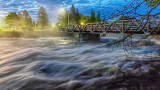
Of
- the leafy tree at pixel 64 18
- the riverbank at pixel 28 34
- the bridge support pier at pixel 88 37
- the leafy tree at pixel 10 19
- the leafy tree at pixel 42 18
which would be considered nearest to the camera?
the bridge support pier at pixel 88 37

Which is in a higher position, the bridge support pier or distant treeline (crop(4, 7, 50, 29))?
distant treeline (crop(4, 7, 50, 29))

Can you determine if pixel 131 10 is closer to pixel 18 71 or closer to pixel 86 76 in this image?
A: pixel 86 76

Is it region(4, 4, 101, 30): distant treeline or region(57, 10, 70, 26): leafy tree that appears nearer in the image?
region(4, 4, 101, 30): distant treeline

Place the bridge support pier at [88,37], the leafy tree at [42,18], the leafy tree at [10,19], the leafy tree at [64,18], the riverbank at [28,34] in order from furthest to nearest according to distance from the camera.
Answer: the leafy tree at [64,18] → the leafy tree at [42,18] → the leafy tree at [10,19] → the riverbank at [28,34] → the bridge support pier at [88,37]

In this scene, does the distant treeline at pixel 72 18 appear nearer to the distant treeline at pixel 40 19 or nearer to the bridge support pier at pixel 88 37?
the distant treeline at pixel 40 19

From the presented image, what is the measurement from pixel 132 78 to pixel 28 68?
6945mm

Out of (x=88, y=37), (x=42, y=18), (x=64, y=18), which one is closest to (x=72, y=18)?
(x=64, y=18)

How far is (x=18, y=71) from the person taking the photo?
29.8 ft

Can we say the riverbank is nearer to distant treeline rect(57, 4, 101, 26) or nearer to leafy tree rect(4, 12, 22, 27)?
distant treeline rect(57, 4, 101, 26)

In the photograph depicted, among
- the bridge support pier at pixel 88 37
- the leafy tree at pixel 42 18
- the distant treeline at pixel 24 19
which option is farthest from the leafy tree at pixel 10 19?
the bridge support pier at pixel 88 37

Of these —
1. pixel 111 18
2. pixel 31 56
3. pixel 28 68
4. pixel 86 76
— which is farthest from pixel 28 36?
pixel 111 18

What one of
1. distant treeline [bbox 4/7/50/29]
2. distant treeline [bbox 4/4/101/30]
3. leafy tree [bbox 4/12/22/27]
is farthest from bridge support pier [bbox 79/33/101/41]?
leafy tree [bbox 4/12/22/27]

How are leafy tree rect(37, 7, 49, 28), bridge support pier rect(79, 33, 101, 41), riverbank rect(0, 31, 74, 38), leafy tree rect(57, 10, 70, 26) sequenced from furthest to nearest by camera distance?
leafy tree rect(57, 10, 70, 26), leafy tree rect(37, 7, 49, 28), riverbank rect(0, 31, 74, 38), bridge support pier rect(79, 33, 101, 41)

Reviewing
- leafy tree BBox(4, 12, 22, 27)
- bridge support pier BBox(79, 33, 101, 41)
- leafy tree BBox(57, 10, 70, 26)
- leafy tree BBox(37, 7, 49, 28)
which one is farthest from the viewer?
leafy tree BBox(57, 10, 70, 26)
